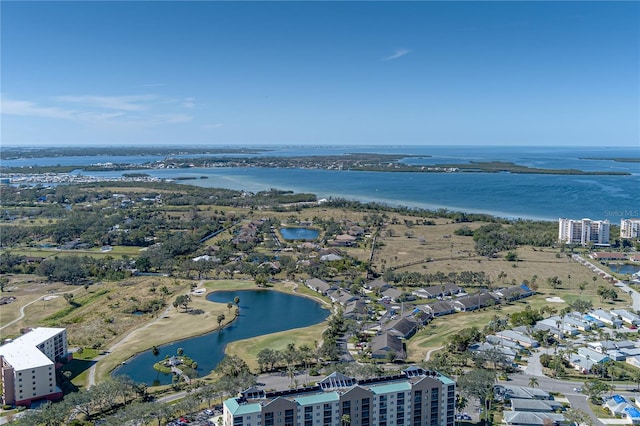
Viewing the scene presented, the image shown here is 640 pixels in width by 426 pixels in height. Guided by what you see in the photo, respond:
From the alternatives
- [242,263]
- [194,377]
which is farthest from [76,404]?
[242,263]

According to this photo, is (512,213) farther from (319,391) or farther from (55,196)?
(55,196)

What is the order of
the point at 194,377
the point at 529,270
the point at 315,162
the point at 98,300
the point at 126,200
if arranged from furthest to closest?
1. the point at 315,162
2. the point at 126,200
3. the point at 529,270
4. the point at 98,300
5. the point at 194,377

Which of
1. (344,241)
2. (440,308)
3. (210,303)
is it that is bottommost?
(210,303)

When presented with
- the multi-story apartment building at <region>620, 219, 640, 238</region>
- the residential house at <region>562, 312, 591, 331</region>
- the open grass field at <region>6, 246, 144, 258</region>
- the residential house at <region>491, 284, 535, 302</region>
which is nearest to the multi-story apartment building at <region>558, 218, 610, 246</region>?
the multi-story apartment building at <region>620, 219, 640, 238</region>

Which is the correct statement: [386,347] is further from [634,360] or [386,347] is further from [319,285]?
[319,285]

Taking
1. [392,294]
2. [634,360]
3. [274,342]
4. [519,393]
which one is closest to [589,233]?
[392,294]

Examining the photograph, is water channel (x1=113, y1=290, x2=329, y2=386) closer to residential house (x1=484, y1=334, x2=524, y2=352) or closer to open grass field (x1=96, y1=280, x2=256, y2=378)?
open grass field (x1=96, y1=280, x2=256, y2=378)
